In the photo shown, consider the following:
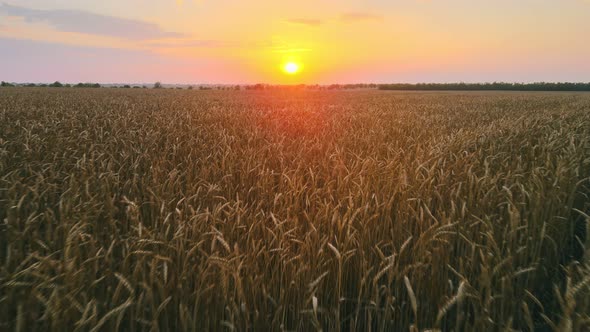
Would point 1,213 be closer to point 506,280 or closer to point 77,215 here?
point 77,215

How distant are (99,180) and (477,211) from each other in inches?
159

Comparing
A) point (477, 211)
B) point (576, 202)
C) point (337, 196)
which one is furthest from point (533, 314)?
point (576, 202)

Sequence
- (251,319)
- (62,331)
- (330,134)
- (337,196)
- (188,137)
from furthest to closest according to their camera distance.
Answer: (330,134), (188,137), (337,196), (251,319), (62,331)

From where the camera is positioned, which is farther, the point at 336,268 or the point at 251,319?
the point at 336,268

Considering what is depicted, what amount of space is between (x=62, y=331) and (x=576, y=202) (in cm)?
551

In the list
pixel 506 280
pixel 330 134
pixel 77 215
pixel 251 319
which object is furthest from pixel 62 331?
pixel 330 134

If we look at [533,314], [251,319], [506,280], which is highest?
[506,280]

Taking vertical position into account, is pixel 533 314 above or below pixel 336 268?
below

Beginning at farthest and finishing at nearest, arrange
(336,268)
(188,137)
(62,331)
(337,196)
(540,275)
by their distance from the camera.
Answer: (188,137), (337,196), (540,275), (336,268), (62,331)

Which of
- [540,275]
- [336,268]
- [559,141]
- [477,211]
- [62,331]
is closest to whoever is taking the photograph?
[62,331]

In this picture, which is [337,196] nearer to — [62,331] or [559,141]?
[62,331]

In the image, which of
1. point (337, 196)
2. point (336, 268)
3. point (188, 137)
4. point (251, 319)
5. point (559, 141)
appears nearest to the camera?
point (251, 319)

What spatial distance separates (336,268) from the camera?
9.27 feet

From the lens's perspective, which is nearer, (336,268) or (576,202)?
(336,268)
